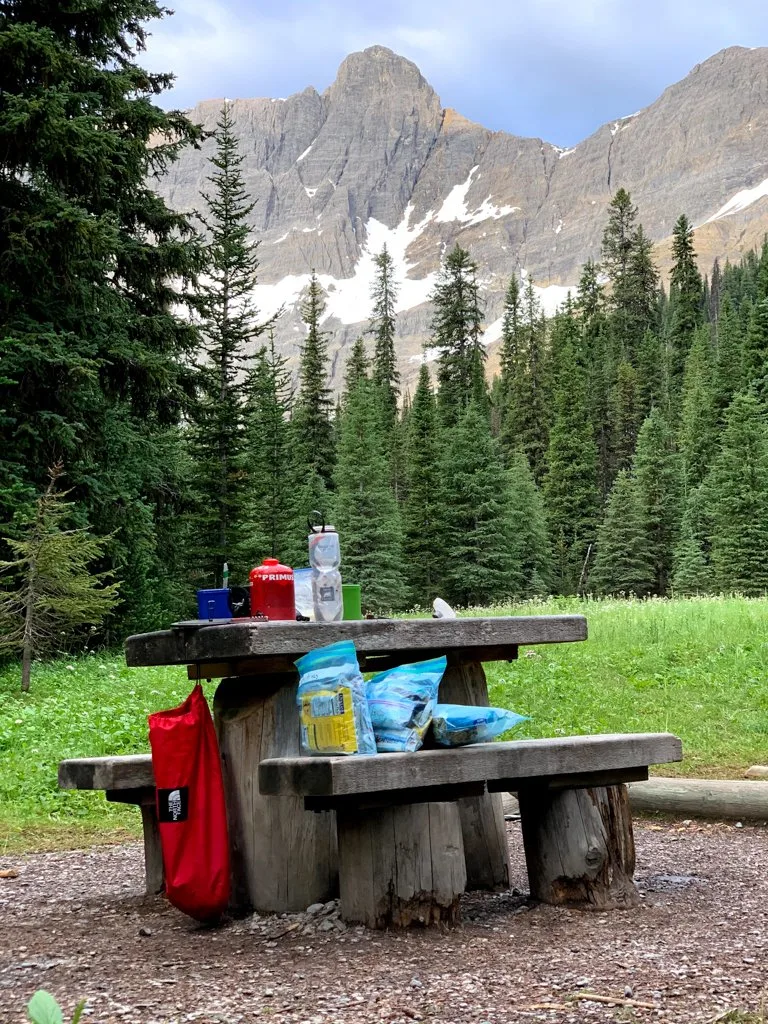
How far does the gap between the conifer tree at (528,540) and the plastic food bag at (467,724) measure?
5026cm

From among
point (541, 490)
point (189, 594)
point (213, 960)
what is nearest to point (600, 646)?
point (213, 960)

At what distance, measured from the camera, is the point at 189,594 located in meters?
26.2

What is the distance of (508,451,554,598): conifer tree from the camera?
5600cm

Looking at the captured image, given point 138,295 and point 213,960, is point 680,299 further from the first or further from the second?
point 213,960

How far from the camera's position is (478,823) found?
5.07 m

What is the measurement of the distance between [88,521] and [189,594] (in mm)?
9320

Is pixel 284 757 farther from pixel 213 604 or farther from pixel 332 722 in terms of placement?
pixel 213 604

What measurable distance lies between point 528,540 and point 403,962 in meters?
57.6

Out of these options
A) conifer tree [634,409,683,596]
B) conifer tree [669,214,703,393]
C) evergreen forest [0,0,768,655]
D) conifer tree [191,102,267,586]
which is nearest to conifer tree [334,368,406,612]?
evergreen forest [0,0,768,655]

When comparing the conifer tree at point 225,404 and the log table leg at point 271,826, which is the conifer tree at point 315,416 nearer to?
the conifer tree at point 225,404

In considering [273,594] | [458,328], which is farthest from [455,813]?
[458,328]

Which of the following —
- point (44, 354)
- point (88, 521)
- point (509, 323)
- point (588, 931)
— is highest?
point (509, 323)

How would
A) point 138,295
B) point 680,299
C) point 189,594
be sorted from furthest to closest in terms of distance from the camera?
point 680,299 < point 189,594 < point 138,295

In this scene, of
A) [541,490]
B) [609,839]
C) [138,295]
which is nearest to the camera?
[609,839]
